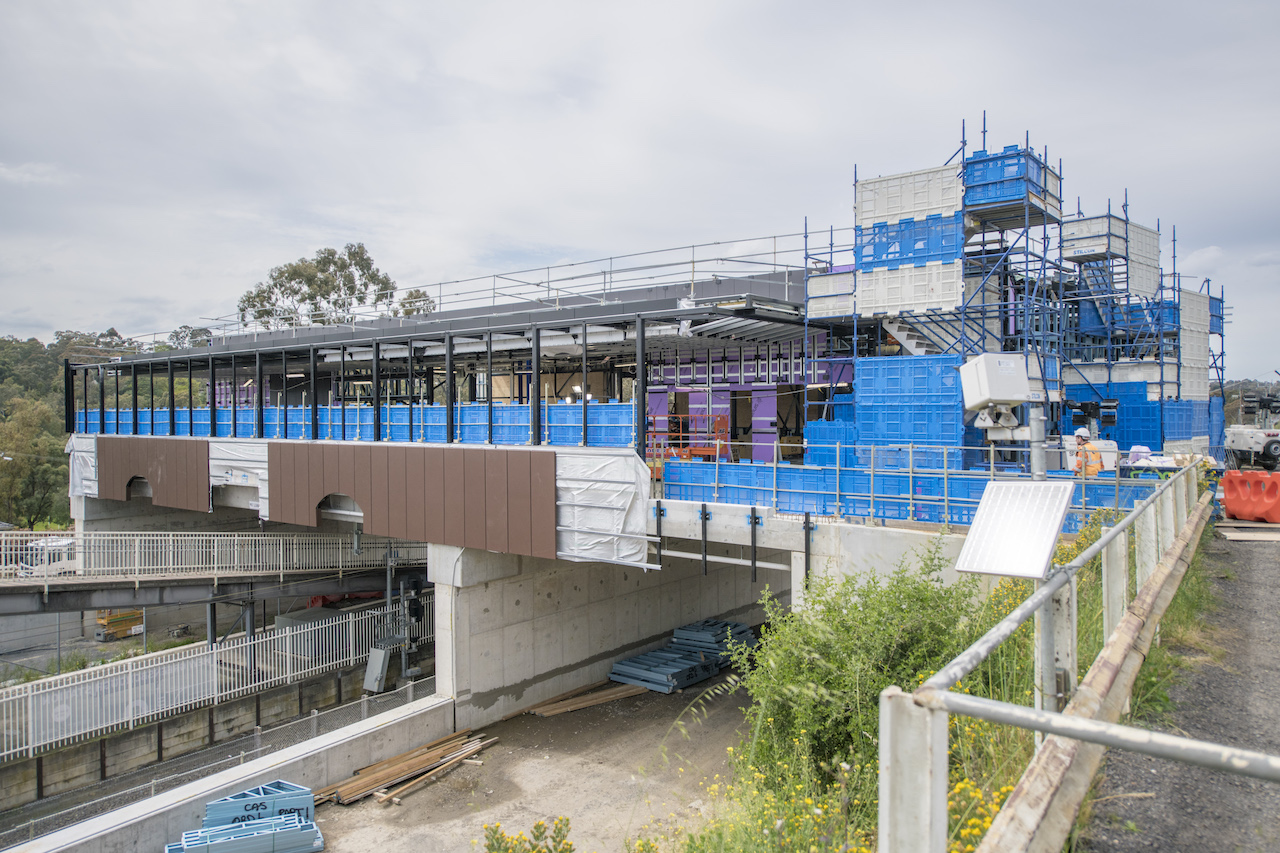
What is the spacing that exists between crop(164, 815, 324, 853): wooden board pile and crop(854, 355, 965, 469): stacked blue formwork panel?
44.9ft

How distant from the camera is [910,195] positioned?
64.7ft

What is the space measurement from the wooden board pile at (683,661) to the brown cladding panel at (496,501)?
5.87 meters

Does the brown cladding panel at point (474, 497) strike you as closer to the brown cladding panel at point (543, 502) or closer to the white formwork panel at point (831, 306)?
the brown cladding panel at point (543, 502)

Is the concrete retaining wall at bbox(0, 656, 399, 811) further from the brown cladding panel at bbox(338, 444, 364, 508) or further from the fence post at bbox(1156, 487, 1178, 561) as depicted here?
the fence post at bbox(1156, 487, 1178, 561)

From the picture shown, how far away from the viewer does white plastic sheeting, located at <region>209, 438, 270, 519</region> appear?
2448 cm

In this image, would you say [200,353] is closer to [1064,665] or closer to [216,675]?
[216,675]

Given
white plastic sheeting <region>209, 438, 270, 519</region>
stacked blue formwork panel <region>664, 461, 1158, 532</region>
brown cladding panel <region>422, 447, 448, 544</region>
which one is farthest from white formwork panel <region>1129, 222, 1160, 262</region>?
white plastic sheeting <region>209, 438, 270, 519</region>

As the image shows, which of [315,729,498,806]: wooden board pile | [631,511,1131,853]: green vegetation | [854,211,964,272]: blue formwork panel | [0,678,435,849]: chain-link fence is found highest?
[854,211,964,272]: blue formwork panel

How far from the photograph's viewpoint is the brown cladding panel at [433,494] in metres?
19.5

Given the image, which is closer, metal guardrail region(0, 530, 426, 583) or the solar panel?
the solar panel

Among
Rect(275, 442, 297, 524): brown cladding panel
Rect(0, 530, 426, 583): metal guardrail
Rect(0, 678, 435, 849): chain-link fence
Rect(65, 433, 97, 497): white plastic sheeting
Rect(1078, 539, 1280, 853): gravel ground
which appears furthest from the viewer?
Rect(65, 433, 97, 497): white plastic sheeting

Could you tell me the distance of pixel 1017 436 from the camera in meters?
7.01

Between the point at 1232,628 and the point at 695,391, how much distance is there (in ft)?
62.3

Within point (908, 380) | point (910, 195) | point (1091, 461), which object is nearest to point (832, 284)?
point (910, 195)
